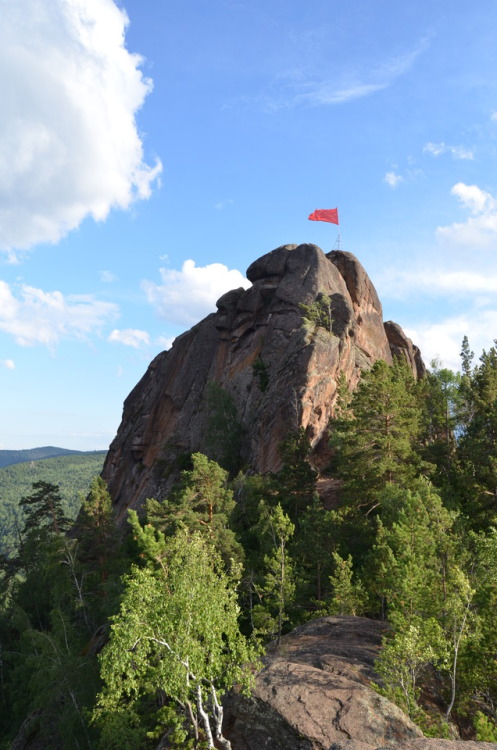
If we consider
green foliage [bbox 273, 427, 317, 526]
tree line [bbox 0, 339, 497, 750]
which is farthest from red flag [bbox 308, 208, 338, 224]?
green foliage [bbox 273, 427, 317, 526]

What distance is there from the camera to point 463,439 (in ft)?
106

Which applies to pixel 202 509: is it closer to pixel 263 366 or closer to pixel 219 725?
pixel 219 725

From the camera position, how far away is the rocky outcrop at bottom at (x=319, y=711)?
1187 cm

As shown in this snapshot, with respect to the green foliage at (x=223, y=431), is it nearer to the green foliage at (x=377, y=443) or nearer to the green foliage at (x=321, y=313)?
the green foliage at (x=321, y=313)

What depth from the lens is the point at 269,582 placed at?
23516mm

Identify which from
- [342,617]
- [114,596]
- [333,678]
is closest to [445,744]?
[333,678]

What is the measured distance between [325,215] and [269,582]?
5319cm

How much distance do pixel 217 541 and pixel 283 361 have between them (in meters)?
27.9

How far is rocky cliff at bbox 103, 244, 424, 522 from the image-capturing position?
47.8 m

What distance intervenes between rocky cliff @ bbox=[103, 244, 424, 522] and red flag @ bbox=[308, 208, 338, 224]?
4.03m

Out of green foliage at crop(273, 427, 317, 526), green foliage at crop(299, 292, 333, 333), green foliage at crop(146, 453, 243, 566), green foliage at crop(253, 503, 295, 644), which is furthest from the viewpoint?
green foliage at crop(299, 292, 333, 333)

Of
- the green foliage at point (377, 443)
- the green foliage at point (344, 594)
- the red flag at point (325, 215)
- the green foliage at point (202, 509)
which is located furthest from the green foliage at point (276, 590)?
the red flag at point (325, 215)

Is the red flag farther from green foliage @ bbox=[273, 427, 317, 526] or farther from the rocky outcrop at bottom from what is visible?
the rocky outcrop at bottom

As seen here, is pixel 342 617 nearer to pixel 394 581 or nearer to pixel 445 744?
pixel 394 581
